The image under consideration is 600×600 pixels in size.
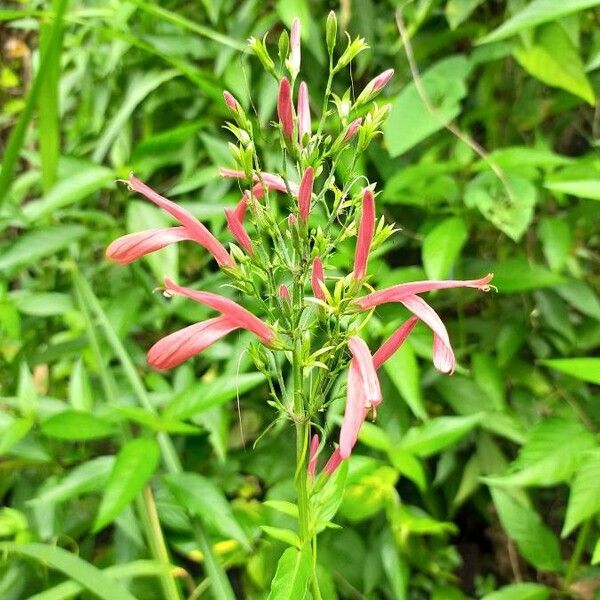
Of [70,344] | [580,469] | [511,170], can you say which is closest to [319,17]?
[511,170]

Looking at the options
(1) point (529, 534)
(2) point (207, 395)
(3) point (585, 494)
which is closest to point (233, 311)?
(2) point (207, 395)

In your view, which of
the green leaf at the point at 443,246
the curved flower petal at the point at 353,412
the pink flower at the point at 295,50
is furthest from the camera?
the green leaf at the point at 443,246

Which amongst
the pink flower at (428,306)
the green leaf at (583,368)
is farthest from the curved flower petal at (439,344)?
the green leaf at (583,368)

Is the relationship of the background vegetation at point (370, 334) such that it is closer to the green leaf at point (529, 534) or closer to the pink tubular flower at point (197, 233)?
the green leaf at point (529, 534)

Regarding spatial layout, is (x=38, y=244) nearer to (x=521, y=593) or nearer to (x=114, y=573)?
(x=114, y=573)

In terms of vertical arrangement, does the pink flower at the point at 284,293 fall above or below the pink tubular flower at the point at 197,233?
below
